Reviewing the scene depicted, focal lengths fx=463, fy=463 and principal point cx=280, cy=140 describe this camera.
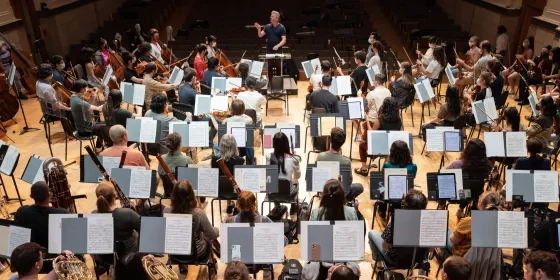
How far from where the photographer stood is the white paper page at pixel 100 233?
12.8 ft

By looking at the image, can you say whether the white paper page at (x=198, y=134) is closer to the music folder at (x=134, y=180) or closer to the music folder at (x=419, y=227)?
the music folder at (x=134, y=180)

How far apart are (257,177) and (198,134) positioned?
139 centimetres

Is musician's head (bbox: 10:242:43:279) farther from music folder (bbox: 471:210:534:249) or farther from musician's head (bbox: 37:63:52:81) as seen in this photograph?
musician's head (bbox: 37:63:52:81)

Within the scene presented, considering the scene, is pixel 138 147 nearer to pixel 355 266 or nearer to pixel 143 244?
pixel 143 244

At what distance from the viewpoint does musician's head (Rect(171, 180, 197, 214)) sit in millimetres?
4062

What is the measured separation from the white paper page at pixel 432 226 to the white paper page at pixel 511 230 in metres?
0.45

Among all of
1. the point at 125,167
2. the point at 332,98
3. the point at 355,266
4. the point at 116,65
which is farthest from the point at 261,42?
the point at 355,266

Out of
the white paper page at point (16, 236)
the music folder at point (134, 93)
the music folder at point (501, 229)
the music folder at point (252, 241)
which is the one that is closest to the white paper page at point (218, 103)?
the music folder at point (134, 93)

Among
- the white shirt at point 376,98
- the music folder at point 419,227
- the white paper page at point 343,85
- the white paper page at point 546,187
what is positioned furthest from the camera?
the white paper page at point 343,85

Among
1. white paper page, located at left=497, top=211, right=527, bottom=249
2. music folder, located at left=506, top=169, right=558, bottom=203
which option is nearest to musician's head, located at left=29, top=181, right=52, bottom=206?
white paper page, located at left=497, top=211, right=527, bottom=249

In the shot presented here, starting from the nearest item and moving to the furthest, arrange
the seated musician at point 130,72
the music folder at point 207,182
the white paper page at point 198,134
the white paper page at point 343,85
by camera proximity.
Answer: the music folder at point 207,182
the white paper page at point 198,134
the white paper page at point 343,85
the seated musician at point 130,72

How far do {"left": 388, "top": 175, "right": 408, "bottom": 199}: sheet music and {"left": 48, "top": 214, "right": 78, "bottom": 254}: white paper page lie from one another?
9.90ft

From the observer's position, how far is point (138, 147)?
7.39 m

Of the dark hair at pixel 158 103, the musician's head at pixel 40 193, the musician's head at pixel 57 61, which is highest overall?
the musician's head at pixel 57 61
